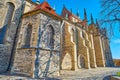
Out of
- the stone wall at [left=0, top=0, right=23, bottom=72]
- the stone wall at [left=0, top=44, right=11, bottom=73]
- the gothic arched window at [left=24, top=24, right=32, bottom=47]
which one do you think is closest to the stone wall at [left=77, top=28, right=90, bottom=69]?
the gothic arched window at [left=24, top=24, right=32, bottom=47]

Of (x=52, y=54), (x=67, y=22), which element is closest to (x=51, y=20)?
(x=52, y=54)

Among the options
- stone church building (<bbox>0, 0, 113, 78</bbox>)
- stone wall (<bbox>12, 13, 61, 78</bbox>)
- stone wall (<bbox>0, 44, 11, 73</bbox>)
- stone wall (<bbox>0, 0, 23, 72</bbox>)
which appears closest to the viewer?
stone wall (<bbox>12, 13, 61, 78</bbox>)

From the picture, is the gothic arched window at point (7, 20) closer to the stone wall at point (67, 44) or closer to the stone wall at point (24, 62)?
the stone wall at point (24, 62)

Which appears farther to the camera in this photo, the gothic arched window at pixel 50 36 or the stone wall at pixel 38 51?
the gothic arched window at pixel 50 36

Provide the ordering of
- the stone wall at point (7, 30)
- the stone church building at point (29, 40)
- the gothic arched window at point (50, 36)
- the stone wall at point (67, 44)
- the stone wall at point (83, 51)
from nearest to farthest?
1. the stone church building at point (29, 40)
2. the stone wall at point (7, 30)
3. the gothic arched window at point (50, 36)
4. the stone wall at point (67, 44)
5. the stone wall at point (83, 51)

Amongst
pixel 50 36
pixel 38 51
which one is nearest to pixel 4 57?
pixel 38 51

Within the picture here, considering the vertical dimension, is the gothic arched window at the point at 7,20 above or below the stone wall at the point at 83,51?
above

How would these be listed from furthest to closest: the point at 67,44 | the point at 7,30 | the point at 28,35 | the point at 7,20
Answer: the point at 67,44 < the point at 7,20 < the point at 7,30 < the point at 28,35

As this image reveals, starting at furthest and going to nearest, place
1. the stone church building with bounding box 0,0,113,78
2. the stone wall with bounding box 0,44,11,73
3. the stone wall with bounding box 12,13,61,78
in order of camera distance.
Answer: the stone wall with bounding box 0,44,11,73 → the stone church building with bounding box 0,0,113,78 → the stone wall with bounding box 12,13,61,78

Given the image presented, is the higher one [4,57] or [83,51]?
[83,51]

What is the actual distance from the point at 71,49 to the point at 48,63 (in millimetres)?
7199

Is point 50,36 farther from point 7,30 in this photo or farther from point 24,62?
point 7,30

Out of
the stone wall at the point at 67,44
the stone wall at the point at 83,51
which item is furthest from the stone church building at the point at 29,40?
the stone wall at the point at 83,51

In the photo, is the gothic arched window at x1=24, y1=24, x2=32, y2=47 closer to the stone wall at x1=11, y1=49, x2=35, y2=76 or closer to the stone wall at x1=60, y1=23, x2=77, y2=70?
the stone wall at x1=11, y1=49, x2=35, y2=76
